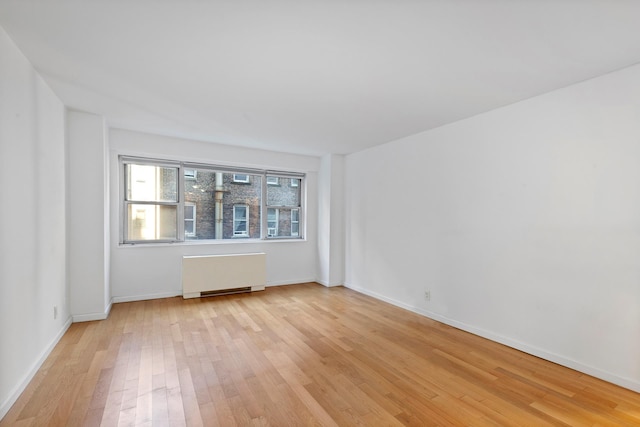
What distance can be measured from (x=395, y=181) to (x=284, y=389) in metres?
3.25

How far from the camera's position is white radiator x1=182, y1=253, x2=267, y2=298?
4594 millimetres

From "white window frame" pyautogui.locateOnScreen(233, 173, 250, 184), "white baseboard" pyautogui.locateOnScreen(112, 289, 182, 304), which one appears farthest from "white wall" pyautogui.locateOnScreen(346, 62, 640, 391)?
"white baseboard" pyautogui.locateOnScreen(112, 289, 182, 304)

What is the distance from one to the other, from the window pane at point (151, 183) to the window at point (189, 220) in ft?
0.77

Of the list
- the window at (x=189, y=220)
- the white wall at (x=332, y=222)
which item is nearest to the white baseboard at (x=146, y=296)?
the window at (x=189, y=220)

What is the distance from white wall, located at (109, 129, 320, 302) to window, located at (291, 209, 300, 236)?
0.28m

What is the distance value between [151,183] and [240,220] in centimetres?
155

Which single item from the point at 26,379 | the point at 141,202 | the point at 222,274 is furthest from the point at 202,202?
the point at 26,379

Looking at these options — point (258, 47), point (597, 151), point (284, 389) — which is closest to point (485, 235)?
point (597, 151)

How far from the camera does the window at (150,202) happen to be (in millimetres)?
4496

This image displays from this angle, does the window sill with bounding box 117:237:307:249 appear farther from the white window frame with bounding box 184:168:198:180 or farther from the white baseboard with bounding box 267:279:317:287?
the white window frame with bounding box 184:168:198:180

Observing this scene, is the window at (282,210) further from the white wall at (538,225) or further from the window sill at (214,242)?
the white wall at (538,225)

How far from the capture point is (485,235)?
329cm

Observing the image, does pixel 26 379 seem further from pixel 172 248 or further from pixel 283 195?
pixel 283 195

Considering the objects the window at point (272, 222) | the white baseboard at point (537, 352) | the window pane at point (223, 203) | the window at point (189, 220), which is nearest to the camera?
the white baseboard at point (537, 352)
